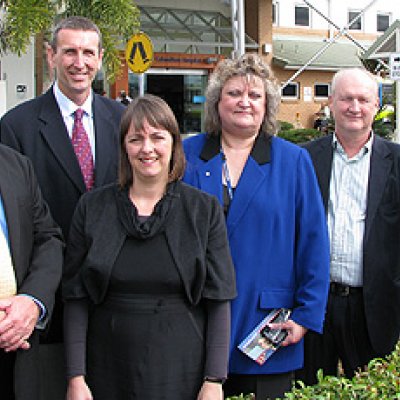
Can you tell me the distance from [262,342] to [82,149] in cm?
143

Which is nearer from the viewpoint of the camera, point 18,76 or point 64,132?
point 64,132

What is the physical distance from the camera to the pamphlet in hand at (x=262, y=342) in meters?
3.30

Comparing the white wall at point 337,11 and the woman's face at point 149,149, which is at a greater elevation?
the white wall at point 337,11

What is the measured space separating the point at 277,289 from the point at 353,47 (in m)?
29.1

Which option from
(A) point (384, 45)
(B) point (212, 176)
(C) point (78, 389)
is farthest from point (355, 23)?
(C) point (78, 389)

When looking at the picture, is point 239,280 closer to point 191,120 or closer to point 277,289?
point 277,289

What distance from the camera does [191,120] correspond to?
82.7 ft

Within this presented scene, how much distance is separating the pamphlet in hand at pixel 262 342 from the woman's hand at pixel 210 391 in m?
0.51

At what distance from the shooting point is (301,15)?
31.0 meters

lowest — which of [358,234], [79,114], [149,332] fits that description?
[149,332]

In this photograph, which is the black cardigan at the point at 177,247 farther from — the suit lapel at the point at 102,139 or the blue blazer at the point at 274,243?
the suit lapel at the point at 102,139

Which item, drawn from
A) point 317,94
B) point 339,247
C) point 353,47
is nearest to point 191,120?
point 317,94

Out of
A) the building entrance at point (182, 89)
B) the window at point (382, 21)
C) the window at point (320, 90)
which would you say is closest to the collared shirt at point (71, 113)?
the building entrance at point (182, 89)

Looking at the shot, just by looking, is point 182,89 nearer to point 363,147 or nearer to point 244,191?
point 363,147
